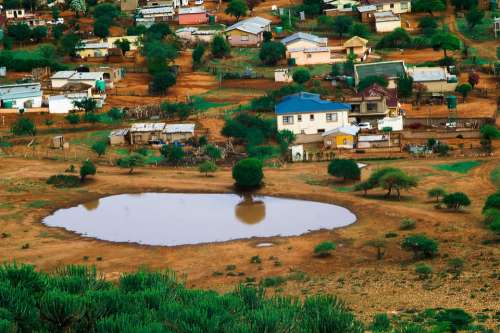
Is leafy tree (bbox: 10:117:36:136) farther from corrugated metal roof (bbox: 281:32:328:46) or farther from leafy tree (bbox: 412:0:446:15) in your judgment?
leafy tree (bbox: 412:0:446:15)

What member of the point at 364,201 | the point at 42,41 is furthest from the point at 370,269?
the point at 42,41

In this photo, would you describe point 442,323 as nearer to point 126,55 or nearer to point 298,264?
point 298,264

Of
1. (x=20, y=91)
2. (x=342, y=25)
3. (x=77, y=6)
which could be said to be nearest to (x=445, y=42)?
(x=342, y=25)

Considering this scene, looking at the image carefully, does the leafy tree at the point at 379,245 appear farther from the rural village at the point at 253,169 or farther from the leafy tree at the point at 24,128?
the leafy tree at the point at 24,128

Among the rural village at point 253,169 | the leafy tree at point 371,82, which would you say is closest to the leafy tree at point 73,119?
the rural village at point 253,169

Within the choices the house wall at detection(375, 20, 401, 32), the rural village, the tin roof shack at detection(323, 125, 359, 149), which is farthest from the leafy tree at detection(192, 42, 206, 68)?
the tin roof shack at detection(323, 125, 359, 149)

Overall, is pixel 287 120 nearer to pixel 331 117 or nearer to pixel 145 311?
pixel 331 117
